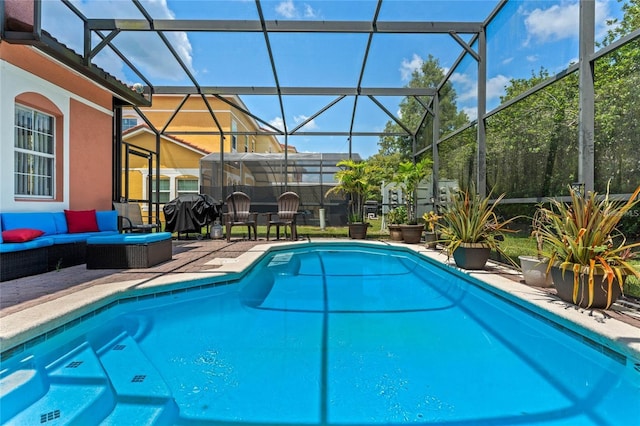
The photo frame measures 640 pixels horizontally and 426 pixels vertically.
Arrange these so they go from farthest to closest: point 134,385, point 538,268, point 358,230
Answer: point 358,230, point 538,268, point 134,385

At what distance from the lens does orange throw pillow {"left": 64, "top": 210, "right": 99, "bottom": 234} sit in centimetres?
533

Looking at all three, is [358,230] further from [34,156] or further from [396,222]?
[34,156]

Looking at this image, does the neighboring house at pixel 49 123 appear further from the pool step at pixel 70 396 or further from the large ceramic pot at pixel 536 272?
the large ceramic pot at pixel 536 272

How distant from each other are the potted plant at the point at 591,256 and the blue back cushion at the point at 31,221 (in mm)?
6222

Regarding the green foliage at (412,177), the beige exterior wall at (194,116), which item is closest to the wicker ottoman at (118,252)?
the green foliage at (412,177)

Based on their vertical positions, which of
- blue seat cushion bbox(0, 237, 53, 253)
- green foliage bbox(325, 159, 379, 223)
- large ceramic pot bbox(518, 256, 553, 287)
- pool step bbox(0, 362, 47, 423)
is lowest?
pool step bbox(0, 362, 47, 423)

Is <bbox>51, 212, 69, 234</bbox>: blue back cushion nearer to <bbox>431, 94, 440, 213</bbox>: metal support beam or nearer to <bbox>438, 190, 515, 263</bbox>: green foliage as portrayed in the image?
<bbox>438, 190, 515, 263</bbox>: green foliage

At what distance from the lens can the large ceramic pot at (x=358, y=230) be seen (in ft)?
28.6

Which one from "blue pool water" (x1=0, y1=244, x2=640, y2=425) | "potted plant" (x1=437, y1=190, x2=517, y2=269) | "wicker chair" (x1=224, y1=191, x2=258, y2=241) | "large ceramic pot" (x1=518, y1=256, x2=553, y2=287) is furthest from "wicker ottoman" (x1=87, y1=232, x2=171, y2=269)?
"large ceramic pot" (x1=518, y1=256, x2=553, y2=287)

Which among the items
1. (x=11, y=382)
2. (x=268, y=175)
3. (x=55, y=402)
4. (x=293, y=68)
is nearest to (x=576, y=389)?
(x=55, y=402)

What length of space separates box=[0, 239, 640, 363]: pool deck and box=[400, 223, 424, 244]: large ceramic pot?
8.62 ft

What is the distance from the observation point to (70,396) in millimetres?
1817

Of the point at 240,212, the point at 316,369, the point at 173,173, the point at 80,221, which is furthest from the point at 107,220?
the point at 173,173

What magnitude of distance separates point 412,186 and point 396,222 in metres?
1.04
